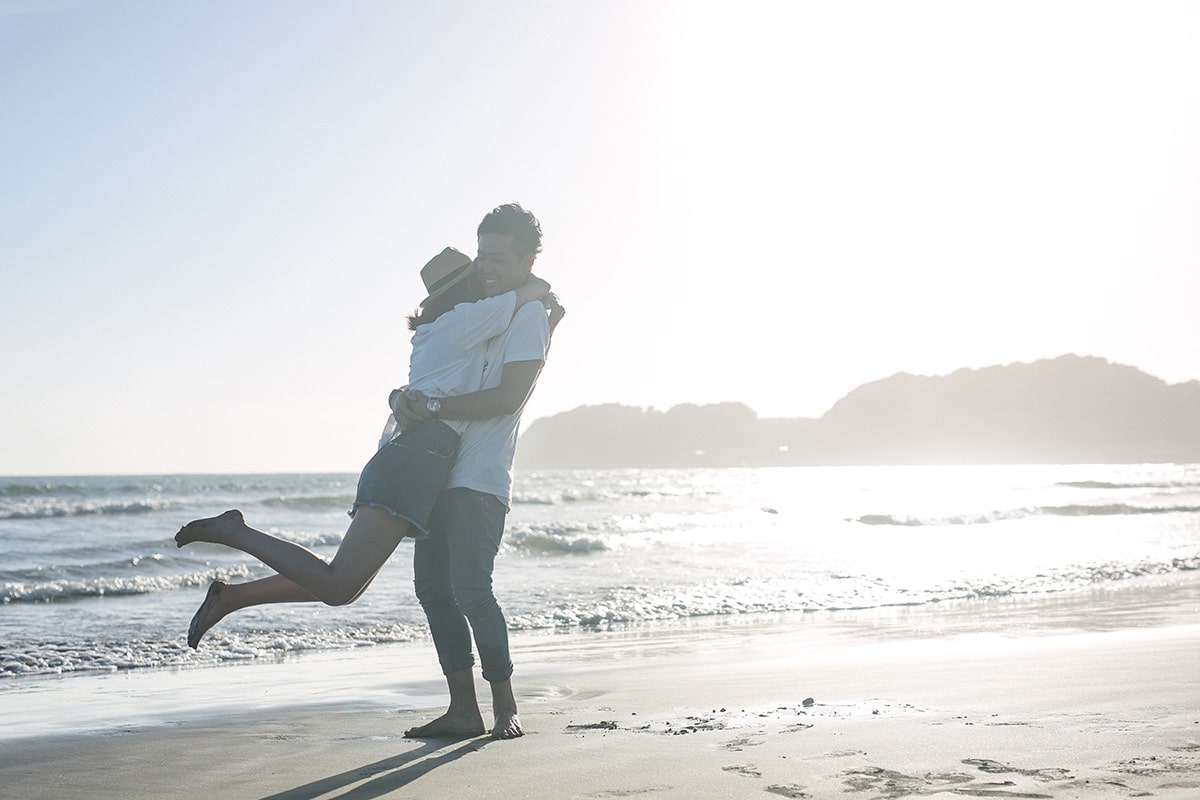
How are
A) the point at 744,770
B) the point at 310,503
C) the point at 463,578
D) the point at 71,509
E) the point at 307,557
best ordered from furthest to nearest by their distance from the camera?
the point at 310,503, the point at 71,509, the point at 463,578, the point at 307,557, the point at 744,770

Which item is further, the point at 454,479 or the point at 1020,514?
the point at 1020,514

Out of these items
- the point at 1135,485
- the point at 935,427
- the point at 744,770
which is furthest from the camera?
the point at 935,427

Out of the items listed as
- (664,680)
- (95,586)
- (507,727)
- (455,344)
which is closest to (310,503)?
(95,586)

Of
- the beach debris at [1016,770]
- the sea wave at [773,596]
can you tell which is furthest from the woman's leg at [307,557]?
the sea wave at [773,596]

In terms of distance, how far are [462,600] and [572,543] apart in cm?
1312

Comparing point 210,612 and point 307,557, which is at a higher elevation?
point 307,557

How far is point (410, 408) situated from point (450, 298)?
47cm

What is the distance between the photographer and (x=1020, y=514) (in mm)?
25406

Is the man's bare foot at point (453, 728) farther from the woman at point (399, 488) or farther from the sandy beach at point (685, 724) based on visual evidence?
the woman at point (399, 488)

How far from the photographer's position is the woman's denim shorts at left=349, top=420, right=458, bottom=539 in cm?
338

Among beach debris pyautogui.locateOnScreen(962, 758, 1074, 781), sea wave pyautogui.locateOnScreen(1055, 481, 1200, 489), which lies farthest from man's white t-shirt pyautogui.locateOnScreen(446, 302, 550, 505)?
sea wave pyautogui.locateOnScreen(1055, 481, 1200, 489)

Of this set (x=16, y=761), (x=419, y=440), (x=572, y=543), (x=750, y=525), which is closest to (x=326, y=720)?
(x=16, y=761)

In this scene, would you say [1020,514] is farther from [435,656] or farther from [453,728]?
[453,728]

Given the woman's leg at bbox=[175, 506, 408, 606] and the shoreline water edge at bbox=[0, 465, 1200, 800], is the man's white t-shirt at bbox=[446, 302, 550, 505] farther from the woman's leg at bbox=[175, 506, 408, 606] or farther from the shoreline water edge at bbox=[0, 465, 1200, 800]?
the shoreline water edge at bbox=[0, 465, 1200, 800]
